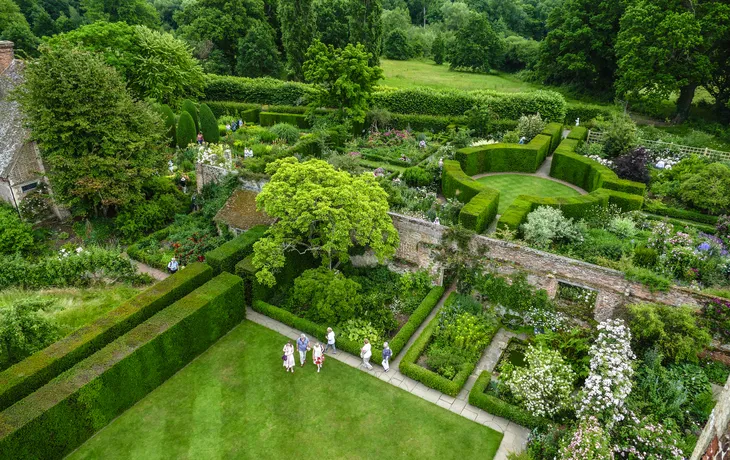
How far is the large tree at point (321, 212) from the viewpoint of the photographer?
17.7 metres

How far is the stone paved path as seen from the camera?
46.6 feet

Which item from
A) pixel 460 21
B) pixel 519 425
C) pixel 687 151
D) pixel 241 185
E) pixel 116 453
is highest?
pixel 460 21

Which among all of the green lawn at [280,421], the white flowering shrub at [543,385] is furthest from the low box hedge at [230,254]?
the white flowering shrub at [543,385]

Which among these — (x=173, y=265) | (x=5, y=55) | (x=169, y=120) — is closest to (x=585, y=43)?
(x=169, y=120)

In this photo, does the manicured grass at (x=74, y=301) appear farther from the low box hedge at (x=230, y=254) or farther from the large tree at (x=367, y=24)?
the large tree at (x=367, y=24)

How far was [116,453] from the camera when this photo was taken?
45.3ft

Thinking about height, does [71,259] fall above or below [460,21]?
below

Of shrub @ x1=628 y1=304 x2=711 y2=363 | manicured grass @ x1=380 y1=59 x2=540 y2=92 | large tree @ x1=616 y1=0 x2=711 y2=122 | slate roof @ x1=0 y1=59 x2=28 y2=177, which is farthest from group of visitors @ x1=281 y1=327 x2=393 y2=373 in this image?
manicured grass @ x1=380 y1=59 x2=540 y2=92

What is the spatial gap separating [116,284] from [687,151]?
33691 millimetres

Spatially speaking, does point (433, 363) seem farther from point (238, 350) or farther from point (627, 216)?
point (627, 216)

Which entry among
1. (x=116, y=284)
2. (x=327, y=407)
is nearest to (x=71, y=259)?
(x=116, y=284)

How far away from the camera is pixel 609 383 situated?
525 inches

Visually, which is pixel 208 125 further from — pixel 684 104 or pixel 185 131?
pixel 684 104

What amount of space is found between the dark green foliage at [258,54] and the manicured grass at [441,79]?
13012 mm
